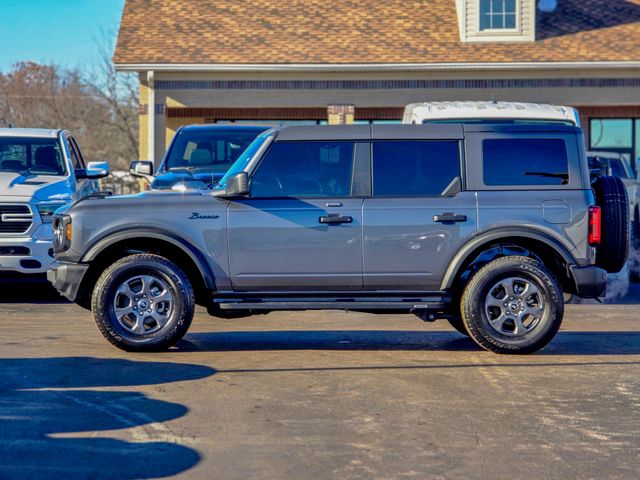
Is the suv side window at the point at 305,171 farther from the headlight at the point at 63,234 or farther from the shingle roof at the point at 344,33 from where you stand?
the shingle roof at the point at 344,33

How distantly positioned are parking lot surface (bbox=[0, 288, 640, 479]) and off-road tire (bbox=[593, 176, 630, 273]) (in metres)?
0.82

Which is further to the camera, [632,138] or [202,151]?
[632,138]

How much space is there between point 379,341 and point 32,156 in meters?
6.37

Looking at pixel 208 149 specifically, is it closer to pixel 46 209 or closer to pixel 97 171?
pixel 97 171

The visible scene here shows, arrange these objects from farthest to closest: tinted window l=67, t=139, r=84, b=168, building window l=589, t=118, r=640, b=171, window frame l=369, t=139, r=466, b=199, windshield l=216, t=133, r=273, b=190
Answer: building window l=589, t=118, r=640, b=171 → tinted window l=67, t=139, r=84, b=168 → windshield l=216, t=133, r=273, b=190 → window frame l=369, t=139, r=466, b=199

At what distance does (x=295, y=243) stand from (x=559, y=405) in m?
2.90

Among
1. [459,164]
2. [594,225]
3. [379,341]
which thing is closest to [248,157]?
[459,164]

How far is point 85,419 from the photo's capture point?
7039 mm

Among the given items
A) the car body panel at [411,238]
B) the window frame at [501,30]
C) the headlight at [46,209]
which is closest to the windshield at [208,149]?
the headlight at [46,209]

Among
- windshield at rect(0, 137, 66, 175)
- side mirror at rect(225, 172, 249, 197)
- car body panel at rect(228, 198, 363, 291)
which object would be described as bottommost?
car body panel at rect(228, 198, 363, 291)

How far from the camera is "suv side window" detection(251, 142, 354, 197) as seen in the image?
386 inches

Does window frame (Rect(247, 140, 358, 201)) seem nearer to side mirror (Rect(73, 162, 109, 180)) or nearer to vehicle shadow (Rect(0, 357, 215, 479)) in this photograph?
vehicle shadow (Rect(0, 357, 215, 479))

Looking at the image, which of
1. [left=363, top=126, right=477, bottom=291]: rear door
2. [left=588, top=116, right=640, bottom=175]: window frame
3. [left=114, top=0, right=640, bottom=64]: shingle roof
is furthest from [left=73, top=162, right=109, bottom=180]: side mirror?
[left=588, top=116, right=640, bottom=175]: window frame

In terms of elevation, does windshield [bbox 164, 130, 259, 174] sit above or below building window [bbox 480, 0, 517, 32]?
below
